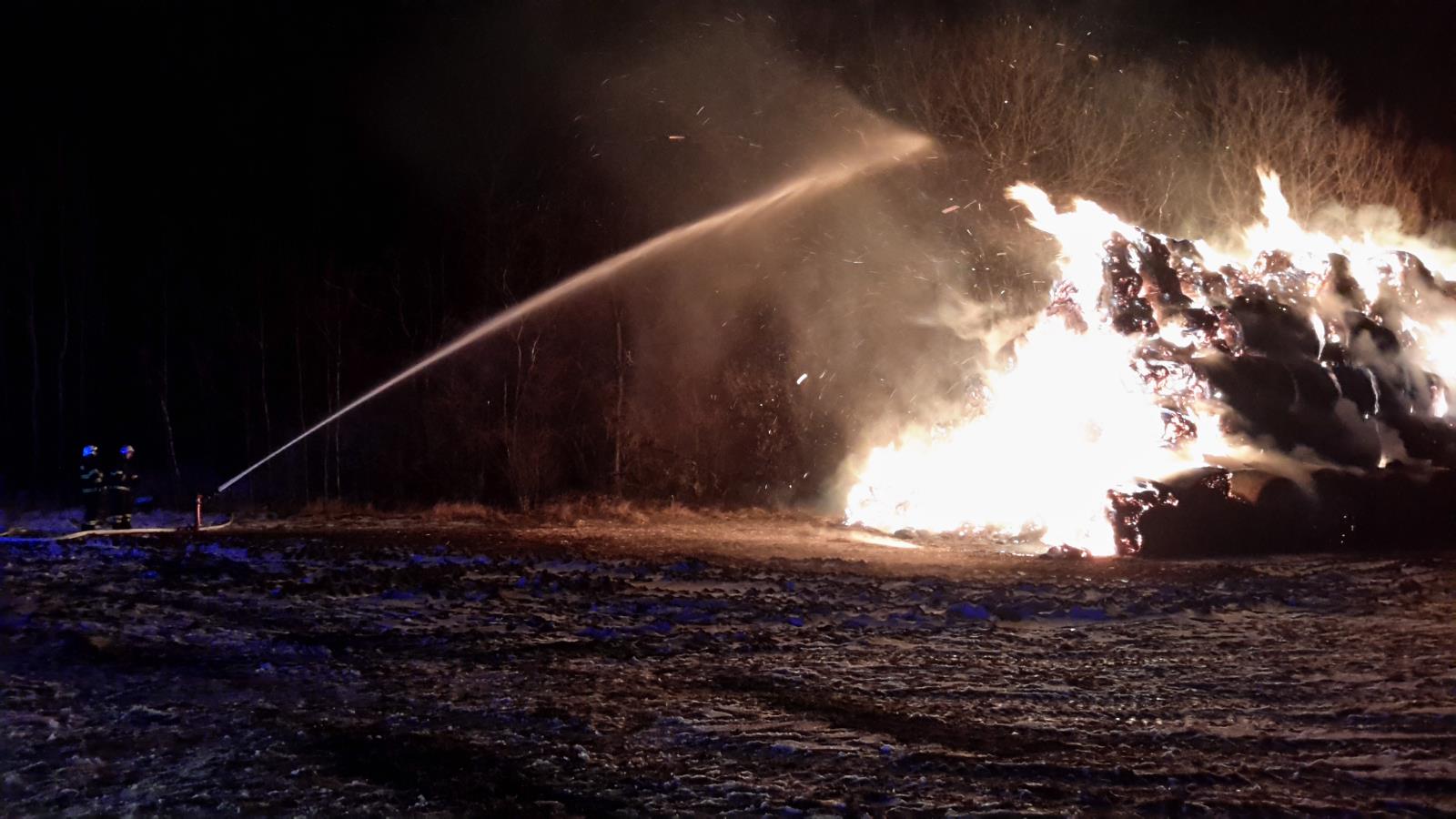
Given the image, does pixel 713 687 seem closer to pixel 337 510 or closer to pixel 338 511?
pixel 338 511

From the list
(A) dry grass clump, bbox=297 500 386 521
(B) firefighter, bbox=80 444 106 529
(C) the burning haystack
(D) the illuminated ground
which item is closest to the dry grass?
(A) dry grass clump, bbox=297 500 386 521

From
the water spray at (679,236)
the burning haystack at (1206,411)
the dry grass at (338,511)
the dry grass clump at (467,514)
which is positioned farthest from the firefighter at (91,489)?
the burning haystack at (1206,411)

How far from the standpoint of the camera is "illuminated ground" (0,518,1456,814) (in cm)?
574

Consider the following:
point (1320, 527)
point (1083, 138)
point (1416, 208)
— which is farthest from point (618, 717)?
point (1416, 208)

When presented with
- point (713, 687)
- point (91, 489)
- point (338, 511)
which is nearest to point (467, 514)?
point (338, 511)

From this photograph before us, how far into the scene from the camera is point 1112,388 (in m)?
A: 17.7

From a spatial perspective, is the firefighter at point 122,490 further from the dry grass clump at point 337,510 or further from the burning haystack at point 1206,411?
the burning haystack at point 1206,411

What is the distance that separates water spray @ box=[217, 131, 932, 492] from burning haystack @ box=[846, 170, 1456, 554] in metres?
6.30

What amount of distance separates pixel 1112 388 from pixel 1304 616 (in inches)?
293

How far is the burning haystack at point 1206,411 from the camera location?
15648 mm

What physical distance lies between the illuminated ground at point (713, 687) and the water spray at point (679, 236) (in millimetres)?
13432

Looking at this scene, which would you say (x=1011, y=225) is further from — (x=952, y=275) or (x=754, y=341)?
(x=754, y=341)

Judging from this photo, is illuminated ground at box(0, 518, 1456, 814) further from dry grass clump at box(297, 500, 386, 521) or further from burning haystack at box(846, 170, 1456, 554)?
dry grass clump at box(297, 500, 386, 521)

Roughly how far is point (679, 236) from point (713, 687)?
1948cm
